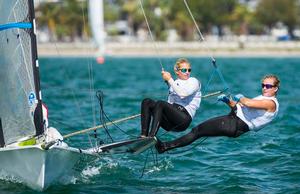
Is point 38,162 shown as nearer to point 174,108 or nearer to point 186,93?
point 174,108

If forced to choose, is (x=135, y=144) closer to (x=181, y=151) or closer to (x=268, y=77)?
(x=268, y=77)

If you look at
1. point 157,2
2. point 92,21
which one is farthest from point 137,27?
point 92,21

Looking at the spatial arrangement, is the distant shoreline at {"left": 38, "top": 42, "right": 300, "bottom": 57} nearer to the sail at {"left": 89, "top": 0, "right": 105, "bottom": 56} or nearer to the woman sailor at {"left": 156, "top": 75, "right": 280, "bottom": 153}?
the sail at {"left": 89, "top": 0, "right": 105, "bottom": 56}

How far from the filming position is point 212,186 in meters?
11.8

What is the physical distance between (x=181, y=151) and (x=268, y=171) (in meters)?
2.23

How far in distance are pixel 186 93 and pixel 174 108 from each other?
0.99 ft

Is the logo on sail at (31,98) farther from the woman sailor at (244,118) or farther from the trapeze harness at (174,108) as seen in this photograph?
the woman sailor at (244,118)

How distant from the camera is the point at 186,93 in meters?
11.3

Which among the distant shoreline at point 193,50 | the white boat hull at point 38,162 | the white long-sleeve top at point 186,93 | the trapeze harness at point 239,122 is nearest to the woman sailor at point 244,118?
the trapeze harness at point 239,122

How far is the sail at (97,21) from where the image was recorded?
59.3 meters

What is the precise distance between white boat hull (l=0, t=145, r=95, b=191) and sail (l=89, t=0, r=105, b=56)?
4873 cm

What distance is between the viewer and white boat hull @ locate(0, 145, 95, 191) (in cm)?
1052

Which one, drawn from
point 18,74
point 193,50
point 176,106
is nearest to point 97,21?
point 193,50

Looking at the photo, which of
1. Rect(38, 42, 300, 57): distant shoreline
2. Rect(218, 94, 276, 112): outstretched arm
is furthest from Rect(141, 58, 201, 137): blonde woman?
Rect(38, 42, 300, 57): distant shoreline
